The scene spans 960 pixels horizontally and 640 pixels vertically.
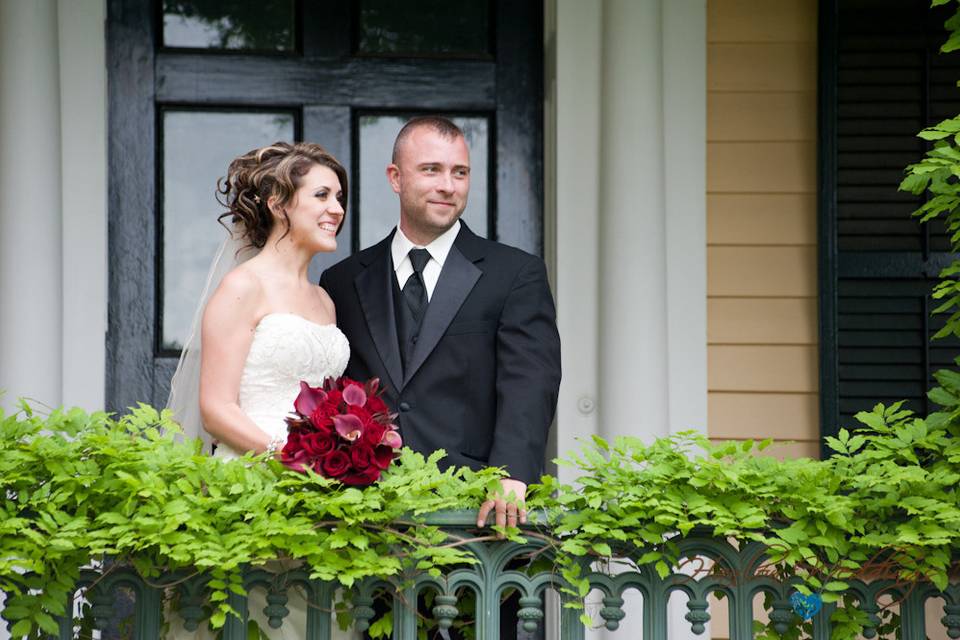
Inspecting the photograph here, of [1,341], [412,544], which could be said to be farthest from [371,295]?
[1,341]

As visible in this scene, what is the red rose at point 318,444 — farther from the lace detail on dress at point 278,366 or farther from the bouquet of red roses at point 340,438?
the lace detail on dress at point 278,366

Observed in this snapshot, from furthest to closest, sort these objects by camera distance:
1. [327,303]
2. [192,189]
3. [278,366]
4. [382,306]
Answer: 1. [192,189]
2. [327,303]
3. [382,306]
4. [278,366]

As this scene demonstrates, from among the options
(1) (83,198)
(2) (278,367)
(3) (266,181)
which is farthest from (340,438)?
(1) (83,198)

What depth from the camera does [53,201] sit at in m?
5.01

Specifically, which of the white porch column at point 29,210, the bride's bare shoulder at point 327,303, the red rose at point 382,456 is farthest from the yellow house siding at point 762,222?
the white porch column at point 29,210

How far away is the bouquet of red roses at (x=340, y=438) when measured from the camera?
3.14 metres

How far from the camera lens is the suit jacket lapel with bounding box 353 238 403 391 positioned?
3.82m

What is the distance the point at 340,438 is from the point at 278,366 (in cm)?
70

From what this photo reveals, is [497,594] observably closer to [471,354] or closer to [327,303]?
[471,354]

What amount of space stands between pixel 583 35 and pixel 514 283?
1865 millimetres

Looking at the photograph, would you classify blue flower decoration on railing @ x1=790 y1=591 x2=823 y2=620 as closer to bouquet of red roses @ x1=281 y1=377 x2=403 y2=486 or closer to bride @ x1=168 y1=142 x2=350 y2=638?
bouquet of red roses @ x1=281 y1=377 x2=403 y2=486

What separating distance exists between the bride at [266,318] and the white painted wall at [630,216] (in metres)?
1.45

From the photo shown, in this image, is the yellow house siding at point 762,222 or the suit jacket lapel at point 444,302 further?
the yellow house siding at point 762,222

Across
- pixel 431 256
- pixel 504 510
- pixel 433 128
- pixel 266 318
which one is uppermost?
pixel 433 128
